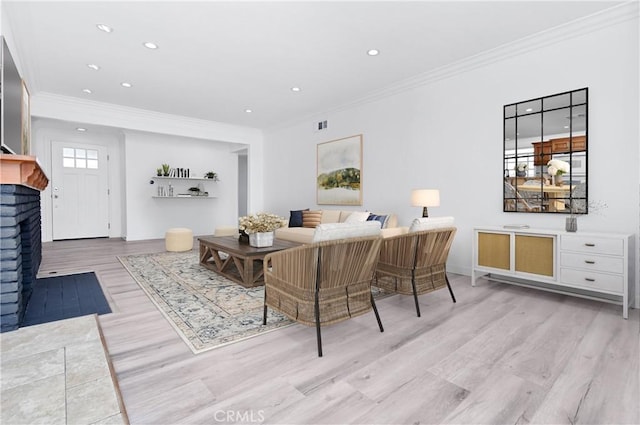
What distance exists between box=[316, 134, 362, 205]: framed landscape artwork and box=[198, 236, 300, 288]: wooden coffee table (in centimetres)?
210

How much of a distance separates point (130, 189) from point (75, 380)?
6953 millimetres

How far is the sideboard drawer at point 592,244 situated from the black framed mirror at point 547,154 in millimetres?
509

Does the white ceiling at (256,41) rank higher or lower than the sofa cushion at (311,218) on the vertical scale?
higher

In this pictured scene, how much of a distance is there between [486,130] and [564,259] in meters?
1.83

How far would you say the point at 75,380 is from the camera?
1760 millimetres

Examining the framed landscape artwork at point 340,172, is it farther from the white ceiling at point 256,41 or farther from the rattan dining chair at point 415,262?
the rattan dining chair at point 415,262

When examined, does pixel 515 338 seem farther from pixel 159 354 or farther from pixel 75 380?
pixel 75 380

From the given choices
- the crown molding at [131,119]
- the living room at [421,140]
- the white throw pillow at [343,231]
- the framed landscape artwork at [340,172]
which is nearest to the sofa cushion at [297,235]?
the framed landscape artwork at [340,172]

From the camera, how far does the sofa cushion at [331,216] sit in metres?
5.89

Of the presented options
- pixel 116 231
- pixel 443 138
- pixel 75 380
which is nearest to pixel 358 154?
pixel 443 138

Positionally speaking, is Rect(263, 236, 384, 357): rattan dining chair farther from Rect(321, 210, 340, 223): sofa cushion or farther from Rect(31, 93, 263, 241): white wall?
Rect(31, 93, 263, 241): white wall

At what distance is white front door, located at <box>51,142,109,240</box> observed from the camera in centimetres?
748

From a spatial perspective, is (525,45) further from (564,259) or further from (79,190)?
(79,190)

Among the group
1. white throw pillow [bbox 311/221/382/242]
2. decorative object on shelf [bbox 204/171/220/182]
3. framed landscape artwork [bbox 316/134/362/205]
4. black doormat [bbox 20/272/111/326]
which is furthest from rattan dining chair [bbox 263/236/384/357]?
decorative object on shelf [bbox 204/171/220/182]
